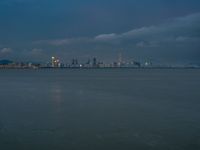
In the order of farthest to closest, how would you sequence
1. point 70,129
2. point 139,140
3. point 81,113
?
1. point 81,113
2. point 70,129
3. point 139,140

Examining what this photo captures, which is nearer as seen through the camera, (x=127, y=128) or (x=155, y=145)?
(x=155, y=145)

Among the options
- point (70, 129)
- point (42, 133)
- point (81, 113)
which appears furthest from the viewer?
point (81, 113)

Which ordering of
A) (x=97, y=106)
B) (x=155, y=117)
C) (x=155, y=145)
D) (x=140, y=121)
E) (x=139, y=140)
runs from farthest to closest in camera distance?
(x=97, y=106)
(x=155, y=117)
(x=140, y=121)
(x=139, y=140)
(x=155, y=145)

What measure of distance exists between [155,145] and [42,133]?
524 centimetres

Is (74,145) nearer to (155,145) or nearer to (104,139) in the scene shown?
(104,139)

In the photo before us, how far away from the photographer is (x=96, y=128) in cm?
1598

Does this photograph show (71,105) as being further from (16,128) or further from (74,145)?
(74,145)

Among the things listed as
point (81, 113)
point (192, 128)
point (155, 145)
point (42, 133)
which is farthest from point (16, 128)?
point (192, 128)

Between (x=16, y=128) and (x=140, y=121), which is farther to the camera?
(x=140, y=121)

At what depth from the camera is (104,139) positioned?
13914 mm

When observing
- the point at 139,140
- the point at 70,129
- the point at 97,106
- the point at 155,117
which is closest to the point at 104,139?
the point at 139,140

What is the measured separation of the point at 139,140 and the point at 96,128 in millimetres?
2939

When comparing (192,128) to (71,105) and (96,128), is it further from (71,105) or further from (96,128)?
(71,105)

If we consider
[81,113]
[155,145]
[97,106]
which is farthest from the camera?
[97,106]
